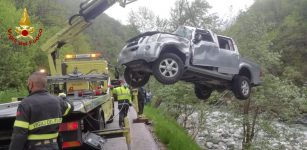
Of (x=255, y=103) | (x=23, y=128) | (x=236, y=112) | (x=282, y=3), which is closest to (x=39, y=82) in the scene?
(x=23, y=128)

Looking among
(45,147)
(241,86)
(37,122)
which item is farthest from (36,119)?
(241,86)

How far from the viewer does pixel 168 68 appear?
7.10 meters

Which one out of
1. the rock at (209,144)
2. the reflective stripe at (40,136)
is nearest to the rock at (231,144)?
the rock at (209,144)

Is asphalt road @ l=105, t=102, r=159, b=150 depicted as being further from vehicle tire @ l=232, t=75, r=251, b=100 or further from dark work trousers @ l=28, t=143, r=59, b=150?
dark work trousers @ l=28, t=143, r=59, b=150

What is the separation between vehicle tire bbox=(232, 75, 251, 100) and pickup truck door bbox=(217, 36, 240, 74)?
30cm

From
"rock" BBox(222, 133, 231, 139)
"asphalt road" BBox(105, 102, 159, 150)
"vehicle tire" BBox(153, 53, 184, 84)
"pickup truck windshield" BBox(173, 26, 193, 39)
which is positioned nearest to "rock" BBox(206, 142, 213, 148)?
"rock" BBox(222, 133, 231, 139)

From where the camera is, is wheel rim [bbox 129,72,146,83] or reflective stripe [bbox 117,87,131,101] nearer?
wheel rim [bbox 129,72,146,83]

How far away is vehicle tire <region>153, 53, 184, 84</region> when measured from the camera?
23.0 ft

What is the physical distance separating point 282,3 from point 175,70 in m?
53.5

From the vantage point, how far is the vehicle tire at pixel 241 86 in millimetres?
8914

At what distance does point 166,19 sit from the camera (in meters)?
23.4

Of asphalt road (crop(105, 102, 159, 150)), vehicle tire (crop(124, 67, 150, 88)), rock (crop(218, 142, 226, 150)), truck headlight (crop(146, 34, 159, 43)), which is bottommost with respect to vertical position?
rock (crop(218, 142, 226, 150))

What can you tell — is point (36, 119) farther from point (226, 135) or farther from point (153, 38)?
point (226, 135)

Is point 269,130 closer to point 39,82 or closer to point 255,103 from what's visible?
point 255,103
